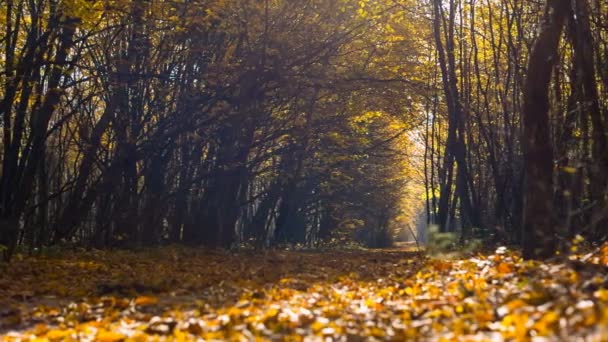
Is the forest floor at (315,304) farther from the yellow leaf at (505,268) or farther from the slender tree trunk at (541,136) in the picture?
the slender tree trunk at (541,136)

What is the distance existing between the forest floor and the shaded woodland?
2673mm

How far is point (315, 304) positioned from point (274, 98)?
16.6 metres

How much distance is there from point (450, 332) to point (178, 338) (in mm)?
2048

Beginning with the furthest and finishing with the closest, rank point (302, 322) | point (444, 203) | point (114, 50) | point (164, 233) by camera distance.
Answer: point (164, 233) < point (444, 203) < point (114, 50) < point (302, 322)

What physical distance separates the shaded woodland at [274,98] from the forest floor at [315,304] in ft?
8.77

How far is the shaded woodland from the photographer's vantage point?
13.4 m

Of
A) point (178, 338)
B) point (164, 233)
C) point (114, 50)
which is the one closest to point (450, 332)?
point (178, 338)

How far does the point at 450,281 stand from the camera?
8.81 meters

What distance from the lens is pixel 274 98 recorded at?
23.9m

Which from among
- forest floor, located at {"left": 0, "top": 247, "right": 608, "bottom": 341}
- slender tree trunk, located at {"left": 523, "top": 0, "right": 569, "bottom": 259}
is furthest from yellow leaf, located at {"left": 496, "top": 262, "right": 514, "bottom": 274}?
slender tree trunk, located at {"left": 523, "top": 0, "right": 569, "bottom": 259}

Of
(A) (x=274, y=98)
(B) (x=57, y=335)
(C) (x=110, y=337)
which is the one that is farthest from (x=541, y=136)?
(A) (x=274, y=98)

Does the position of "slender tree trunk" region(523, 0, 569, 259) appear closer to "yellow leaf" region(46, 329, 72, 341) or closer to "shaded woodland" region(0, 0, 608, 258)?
"shaded woodland" region(0, 0, 608, 258)

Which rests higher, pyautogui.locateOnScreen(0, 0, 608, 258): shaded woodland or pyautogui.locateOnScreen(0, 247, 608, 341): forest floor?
pyautogui.locateOnScreen(0, 0, 608, 258): shaded woodland

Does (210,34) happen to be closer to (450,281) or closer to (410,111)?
(410,111)
